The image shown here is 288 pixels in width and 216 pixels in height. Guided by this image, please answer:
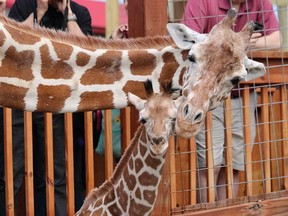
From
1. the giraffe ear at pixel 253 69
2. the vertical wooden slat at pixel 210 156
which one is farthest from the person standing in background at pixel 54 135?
the giraffe ear at pixel 253 69

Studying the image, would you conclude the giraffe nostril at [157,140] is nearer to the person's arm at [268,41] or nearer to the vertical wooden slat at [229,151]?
the vertical wooden slat at [229,151]

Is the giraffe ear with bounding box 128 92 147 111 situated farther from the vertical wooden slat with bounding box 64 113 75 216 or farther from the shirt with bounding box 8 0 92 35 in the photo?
the shirt with bounding box 8 0 92 35

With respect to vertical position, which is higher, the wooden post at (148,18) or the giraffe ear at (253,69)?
the wooden post at (148,18)

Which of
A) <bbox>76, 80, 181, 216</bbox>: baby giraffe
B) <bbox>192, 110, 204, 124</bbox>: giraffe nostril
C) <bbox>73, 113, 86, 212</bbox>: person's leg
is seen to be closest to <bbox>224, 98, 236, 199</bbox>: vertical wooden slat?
<bbox>76, 80, 181, 216</bbox>: baby giraffe

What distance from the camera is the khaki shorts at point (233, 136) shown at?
20.0 feet

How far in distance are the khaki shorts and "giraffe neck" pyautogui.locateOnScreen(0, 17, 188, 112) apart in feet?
6.23

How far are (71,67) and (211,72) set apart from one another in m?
0.66

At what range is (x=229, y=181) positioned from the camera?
6047mm

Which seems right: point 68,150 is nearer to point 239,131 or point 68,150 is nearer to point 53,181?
point 53,181

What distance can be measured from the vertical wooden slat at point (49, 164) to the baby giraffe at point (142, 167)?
29 cm

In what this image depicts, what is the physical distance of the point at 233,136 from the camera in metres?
6.27

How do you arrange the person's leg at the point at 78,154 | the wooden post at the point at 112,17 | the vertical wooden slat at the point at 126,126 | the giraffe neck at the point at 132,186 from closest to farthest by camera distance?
the giraffe neck at the point at 132,186, the vertical wooden slat at the point at 126,126, the person's leg at the point at 78,154, the wooden post at the point at 112,17

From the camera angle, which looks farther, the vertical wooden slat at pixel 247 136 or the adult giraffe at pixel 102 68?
the vertical wooden slat at pixel 247 136

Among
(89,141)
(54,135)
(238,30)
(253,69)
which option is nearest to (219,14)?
(238,30)
